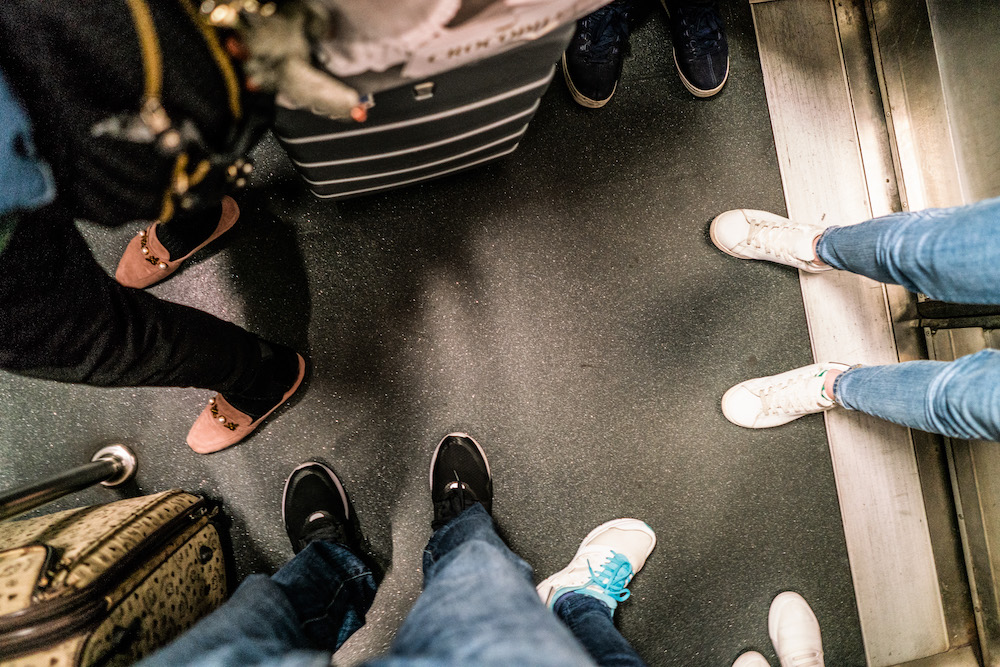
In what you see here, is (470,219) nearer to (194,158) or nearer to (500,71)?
(500,71)

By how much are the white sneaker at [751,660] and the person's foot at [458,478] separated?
0.77m

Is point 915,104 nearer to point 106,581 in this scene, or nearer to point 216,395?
point 216,395

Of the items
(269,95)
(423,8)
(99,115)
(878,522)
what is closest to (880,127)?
(878,522)

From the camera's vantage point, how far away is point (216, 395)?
1.25 m

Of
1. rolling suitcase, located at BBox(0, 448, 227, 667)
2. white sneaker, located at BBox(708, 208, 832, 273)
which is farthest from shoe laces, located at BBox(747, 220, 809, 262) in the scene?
rolling suitcase, located at BBox(0, 448, 227, 667)

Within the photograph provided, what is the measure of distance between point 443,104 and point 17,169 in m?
0.50

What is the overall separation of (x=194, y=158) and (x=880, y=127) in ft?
5.63

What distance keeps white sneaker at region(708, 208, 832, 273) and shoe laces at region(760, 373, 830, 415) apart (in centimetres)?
31

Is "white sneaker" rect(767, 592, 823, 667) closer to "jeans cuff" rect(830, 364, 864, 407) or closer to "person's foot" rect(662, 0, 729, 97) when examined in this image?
"jeans cuff" rect(830, 364, 864, 407)

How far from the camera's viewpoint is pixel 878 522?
4.49 feet

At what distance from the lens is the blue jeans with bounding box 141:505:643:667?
1.92 feet

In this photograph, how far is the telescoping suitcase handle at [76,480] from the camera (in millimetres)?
874

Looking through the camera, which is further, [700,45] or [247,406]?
[700,45]

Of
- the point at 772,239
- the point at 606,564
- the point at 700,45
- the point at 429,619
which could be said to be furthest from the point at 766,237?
the point at 429,619
